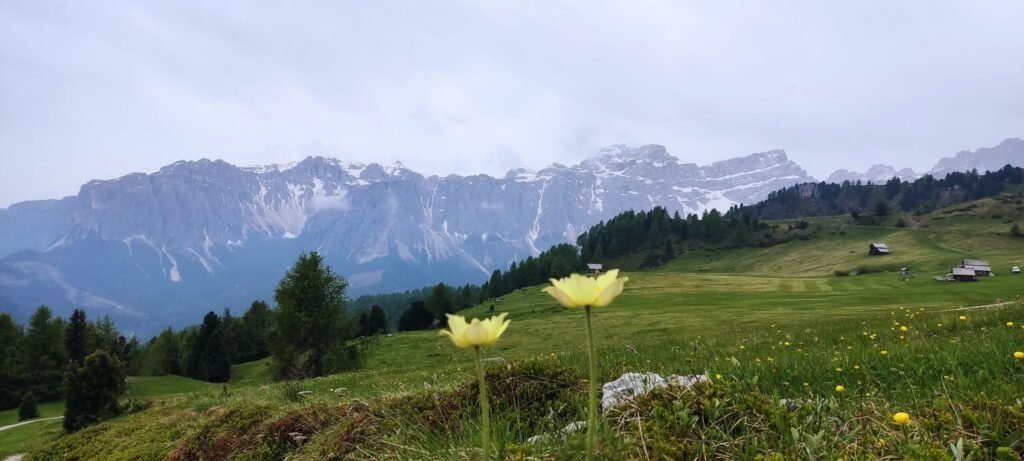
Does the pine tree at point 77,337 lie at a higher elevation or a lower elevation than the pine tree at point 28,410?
higher

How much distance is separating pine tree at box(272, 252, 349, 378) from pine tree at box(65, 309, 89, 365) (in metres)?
54.0

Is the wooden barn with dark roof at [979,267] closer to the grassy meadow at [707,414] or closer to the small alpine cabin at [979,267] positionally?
the small alpine cabin at [979,267]

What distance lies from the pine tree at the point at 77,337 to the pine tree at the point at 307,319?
54.0 meters

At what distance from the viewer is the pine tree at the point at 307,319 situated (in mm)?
45875

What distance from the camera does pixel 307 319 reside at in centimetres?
4538

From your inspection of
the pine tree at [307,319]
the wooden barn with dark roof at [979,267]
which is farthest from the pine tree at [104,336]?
the wooden barn with dark roof at [979,267]

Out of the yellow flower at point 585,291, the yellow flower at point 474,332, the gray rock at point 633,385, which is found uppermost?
the yellow flower at point 585,291

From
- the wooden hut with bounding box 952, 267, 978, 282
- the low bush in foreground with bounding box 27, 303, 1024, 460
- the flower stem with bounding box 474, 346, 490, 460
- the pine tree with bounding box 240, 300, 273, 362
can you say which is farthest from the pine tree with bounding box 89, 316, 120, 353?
the wooden hut with bounding box 952, 267, 978, 282

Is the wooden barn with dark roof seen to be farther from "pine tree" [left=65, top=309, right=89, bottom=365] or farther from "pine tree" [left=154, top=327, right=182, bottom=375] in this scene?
"pine tree" [left=154, top=327, right=182, bottom=375]

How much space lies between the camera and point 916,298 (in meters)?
57.9

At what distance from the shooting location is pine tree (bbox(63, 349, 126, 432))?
27.9 metres

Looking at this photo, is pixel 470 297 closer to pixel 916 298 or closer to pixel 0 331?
pixel 0 331

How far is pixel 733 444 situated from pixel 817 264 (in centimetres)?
17780

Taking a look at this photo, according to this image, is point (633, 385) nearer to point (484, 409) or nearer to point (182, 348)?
point (484, 409)
